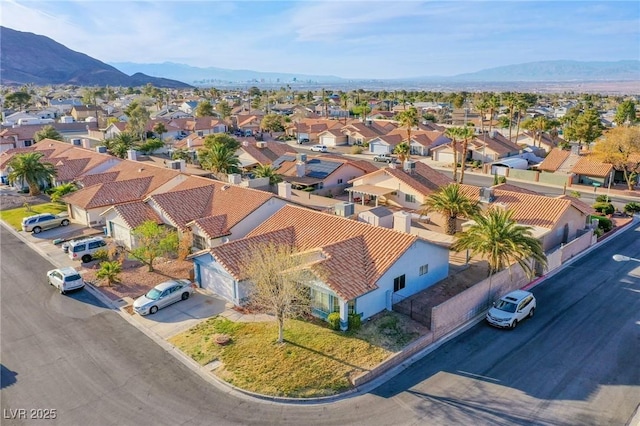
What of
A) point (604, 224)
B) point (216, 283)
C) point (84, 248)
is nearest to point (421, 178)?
point (604, 224)

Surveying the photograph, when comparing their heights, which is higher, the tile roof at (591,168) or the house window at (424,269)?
the tile roof at (591,168)

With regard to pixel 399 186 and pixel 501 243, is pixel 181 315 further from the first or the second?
pixel 399 186

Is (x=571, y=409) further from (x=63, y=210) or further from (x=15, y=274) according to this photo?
(x=63, y=210)

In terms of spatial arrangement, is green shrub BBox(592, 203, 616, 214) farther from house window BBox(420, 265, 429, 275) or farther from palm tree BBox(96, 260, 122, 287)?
palm tree BBox(96, 260, 122, 287)

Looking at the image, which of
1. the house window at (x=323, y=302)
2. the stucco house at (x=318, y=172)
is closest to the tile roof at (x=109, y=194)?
the stucco house at (x=318, y=172)

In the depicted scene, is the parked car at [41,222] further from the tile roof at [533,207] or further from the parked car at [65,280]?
the tile roof at [533,207]

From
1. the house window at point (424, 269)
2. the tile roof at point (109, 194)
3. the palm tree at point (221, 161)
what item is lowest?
the house window at point (424, 269)

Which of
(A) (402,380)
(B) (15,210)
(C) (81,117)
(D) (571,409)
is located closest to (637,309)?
(D) (571,409)
